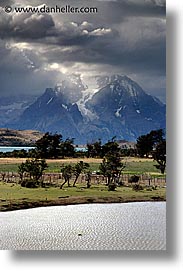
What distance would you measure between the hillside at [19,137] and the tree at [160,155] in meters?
0.72

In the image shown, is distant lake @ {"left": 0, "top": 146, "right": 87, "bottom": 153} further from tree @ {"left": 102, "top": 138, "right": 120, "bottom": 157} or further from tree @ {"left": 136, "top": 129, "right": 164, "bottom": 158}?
tree @ {"left": 136, "top": 129, "right": 164, "bottom": 158}

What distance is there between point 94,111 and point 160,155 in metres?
0.52

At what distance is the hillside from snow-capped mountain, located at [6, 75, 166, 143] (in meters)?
0.04

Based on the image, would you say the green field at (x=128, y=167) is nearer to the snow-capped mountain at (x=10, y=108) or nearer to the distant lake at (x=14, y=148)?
the distant lake at (x=14, y=148)

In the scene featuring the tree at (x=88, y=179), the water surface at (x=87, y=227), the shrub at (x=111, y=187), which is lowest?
the water surface at (x=87, y=227)

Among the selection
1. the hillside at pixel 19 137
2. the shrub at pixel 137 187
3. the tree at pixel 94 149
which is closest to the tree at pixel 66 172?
the tree at pixel 94 149

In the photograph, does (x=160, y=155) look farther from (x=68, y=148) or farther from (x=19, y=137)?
(x=19, y=137)

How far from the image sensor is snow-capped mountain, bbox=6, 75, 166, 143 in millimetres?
3801

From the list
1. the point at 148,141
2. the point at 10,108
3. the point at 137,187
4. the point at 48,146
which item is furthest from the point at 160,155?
the point at 10,108

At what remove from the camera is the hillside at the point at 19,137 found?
3.80 metres

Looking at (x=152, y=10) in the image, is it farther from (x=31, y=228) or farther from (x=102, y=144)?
(x=31, y=228)

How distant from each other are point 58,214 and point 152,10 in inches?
53.6

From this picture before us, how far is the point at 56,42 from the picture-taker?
12.5ft

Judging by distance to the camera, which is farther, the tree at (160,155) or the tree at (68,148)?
the tree at (68,148)
